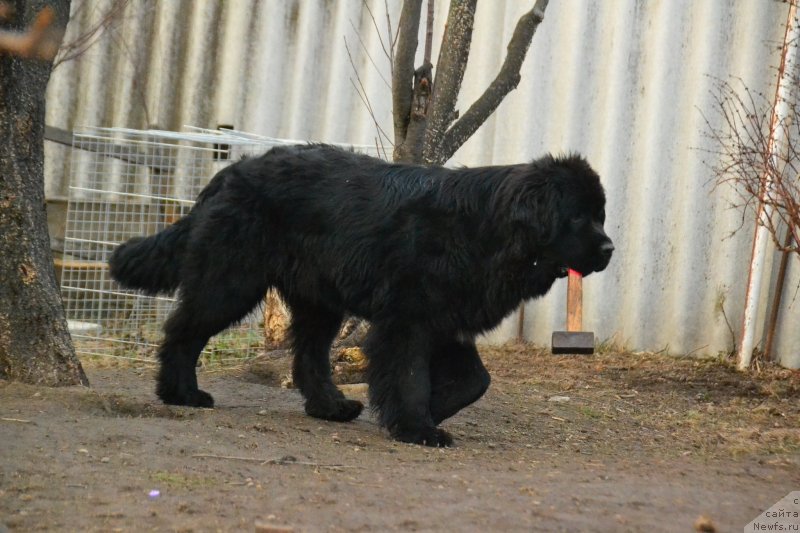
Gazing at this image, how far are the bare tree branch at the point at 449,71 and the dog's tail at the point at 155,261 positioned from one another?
1.53 metres

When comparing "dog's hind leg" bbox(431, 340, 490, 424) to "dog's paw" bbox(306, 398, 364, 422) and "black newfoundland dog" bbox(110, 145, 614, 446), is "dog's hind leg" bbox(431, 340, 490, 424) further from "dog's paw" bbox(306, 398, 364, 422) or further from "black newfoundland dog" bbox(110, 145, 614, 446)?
"dog's paw" bbox(306, 398, 364, 422)

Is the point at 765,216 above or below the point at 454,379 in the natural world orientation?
above

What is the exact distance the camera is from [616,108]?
291 inches

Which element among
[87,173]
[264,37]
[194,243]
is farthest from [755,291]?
[87,173]

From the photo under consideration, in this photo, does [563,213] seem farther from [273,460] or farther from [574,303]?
[273,460]

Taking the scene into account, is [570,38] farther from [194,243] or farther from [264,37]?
[194,243]

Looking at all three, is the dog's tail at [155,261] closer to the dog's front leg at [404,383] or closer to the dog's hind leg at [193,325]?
the dog's hind leg at [193,325]

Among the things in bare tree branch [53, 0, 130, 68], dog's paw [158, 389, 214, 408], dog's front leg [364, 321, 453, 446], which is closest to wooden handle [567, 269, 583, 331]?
dog's front leg [364, 321, 453, 446]

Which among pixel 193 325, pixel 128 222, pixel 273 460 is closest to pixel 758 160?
pixel 193 325

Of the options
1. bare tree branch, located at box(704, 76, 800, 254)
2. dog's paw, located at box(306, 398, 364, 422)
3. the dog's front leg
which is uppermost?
bare tree branch, located at box(704, 76, 800, 254)

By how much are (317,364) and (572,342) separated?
1.53 metres

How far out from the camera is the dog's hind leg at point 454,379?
4.67 meters

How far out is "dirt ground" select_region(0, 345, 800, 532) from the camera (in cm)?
286

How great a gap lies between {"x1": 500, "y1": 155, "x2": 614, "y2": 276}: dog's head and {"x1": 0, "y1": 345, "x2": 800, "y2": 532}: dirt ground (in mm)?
898
